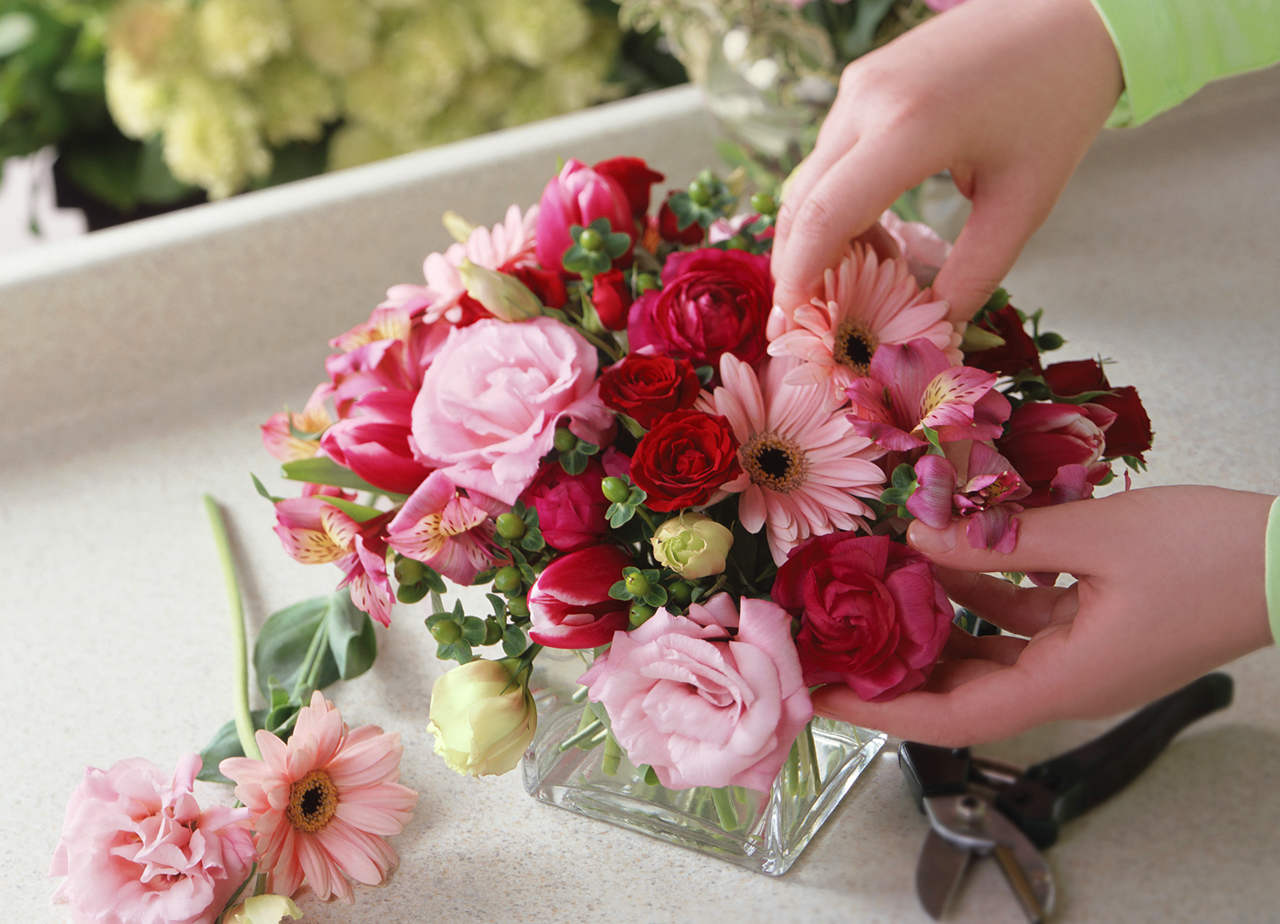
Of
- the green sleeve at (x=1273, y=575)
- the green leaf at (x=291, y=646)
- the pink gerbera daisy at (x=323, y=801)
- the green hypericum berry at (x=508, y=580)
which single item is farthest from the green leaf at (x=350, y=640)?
the green sleeve at (x=1273, y=575)

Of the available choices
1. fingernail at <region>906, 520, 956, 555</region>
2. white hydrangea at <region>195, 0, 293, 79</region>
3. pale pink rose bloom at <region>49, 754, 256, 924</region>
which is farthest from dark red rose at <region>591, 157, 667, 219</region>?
white hydrangea at <region>195, 0, 293, 79</region>

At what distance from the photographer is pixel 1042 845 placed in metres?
0.42

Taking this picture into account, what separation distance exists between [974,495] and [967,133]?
185 millimetres

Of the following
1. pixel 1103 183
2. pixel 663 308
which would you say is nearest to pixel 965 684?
pixel 663 308

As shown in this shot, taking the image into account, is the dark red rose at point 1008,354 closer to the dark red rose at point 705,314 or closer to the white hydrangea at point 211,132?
the dark red rose at point 705,314

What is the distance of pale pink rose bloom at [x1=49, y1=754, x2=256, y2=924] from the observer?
16.8 inches

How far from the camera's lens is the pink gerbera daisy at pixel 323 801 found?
1.46 ft

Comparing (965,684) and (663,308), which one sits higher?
(663,308)

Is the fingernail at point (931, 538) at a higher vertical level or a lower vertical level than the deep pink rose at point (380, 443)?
lower

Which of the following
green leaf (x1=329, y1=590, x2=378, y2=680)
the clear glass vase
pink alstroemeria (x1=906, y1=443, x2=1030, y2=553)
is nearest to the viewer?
pink alstroemeria (x1=906, y1=443, x2=1030, y2=553)

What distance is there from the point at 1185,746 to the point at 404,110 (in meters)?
A: 0.89

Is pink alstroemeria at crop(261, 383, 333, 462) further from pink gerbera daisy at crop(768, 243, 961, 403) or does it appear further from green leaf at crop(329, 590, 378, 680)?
pink gerbera daisy at crop(768, 243, 961, 403)

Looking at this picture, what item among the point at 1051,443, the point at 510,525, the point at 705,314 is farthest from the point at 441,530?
the point at 1051,443

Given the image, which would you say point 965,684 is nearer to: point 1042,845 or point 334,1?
point 1042,845
